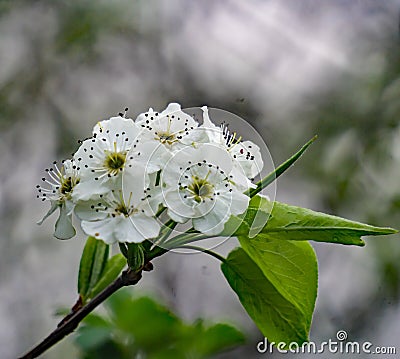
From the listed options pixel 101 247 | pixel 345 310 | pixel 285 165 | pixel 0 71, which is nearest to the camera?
pixel 285 165

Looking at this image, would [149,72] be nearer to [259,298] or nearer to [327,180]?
[327,180]

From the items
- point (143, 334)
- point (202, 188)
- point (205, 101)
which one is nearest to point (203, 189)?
point (202, 188)

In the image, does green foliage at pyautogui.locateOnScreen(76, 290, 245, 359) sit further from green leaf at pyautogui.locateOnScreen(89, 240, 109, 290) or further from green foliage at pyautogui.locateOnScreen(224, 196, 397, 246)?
green foliage at pyautogui.locateOnScreen(224, 196, 397, 246)

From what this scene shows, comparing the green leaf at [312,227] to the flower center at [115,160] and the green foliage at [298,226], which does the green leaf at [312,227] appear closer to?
the green foliage at [298,226]

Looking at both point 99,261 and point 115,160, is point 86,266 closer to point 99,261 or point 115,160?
point 99,261

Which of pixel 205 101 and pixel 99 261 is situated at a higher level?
pixel 205 101

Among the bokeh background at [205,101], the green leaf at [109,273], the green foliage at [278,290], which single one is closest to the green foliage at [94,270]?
the green leaf at [109,273]

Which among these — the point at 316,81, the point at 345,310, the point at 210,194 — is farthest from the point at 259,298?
the point at 316,81
